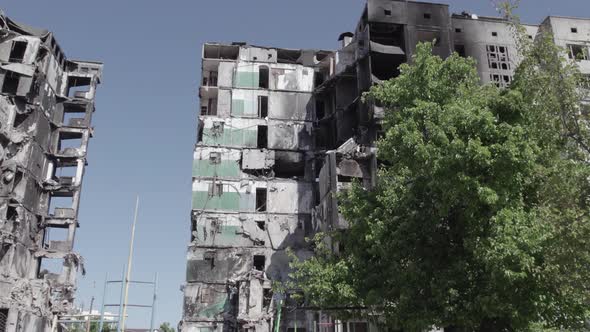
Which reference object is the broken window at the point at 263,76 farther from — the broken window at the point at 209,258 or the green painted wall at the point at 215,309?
the green painted wall at the point at 215,309

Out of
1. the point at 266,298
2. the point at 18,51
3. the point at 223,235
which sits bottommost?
the point at 266,298

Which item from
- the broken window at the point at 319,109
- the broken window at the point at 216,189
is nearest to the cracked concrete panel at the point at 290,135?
the broken window at the point at 319,109

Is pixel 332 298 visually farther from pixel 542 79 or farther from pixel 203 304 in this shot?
pixel 203 304

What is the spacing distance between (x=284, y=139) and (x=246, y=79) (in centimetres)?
739

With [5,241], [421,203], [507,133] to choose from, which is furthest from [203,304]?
[507,133]

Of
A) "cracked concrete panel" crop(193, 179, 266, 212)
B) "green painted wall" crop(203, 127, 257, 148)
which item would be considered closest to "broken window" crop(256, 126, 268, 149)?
"green painted wall" crop(203, 127, 257, 148)

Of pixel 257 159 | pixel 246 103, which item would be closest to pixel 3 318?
pixel 257 159

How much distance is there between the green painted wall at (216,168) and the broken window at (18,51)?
18.7m

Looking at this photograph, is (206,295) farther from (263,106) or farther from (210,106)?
(210,106)

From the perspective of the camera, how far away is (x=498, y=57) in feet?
145

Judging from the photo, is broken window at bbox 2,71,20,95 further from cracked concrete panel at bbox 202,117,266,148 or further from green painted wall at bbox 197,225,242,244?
green painted wall at bbox 197,225,242,244

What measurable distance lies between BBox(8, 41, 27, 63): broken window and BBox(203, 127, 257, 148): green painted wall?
1808 cm

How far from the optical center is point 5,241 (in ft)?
130

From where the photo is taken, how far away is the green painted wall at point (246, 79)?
4981cm
